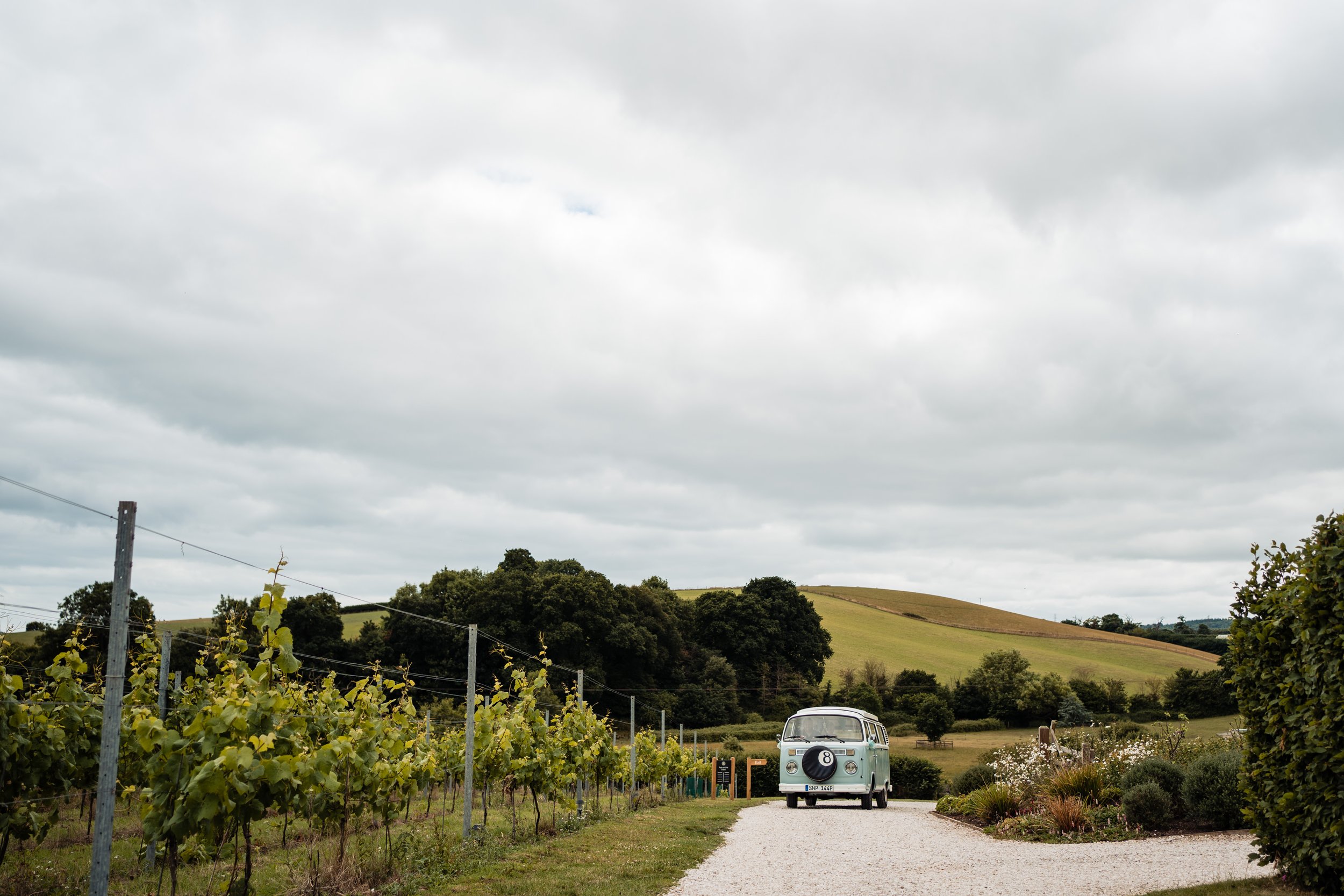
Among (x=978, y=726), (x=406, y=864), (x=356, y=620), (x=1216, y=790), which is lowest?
(x=978, y=726)

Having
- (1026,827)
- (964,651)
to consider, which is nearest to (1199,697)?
(964,651)

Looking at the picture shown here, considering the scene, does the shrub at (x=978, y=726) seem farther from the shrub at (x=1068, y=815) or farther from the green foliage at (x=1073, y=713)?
the shrub at (x=1068, y=815)

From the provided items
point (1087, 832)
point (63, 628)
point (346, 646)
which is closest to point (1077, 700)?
point (346, 646)

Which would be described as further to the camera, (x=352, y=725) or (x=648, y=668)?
(x=648, y=668)

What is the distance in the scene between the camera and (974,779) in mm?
21922

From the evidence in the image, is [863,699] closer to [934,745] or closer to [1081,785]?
[934,745]

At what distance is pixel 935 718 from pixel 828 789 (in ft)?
112

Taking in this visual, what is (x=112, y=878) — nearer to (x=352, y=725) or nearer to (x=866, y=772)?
(x=352, y=725)

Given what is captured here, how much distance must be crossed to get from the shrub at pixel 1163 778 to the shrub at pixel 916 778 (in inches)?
1069

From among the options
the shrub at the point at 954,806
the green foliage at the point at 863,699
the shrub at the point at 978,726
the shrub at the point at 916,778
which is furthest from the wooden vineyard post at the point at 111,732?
the shrub at the point at 978,726

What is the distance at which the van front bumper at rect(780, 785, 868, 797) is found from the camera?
2305 centimetres

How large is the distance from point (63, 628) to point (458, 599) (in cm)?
2745

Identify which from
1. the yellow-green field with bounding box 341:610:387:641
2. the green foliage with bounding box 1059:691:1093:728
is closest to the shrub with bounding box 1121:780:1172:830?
the green foliage with bounding box 1059:691:1093:728

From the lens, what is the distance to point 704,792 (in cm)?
4588
